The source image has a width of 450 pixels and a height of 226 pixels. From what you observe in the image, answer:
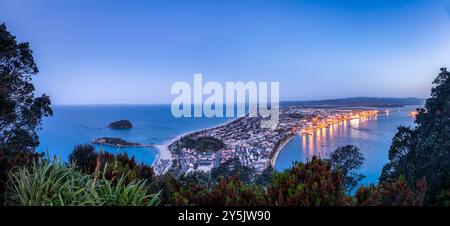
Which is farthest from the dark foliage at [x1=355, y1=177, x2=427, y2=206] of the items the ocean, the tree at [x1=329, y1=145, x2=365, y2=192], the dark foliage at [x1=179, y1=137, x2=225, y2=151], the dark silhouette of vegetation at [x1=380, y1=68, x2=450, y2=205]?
the dark foliage at [x1=179, y1=137, x2=225, y2=151]

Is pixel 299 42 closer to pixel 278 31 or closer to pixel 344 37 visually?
pixel 278 31

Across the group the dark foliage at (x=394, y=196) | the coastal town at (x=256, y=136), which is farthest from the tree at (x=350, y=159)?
the dark foliage at (x=394, y=196)

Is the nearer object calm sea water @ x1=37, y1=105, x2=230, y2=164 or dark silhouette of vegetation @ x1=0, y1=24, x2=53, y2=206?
dark silhouette of vegetation @ x1=0, y1=24, x2=53, y2=206

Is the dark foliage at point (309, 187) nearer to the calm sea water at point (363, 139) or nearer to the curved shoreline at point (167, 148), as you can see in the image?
the calm sea water at point (363, 139)

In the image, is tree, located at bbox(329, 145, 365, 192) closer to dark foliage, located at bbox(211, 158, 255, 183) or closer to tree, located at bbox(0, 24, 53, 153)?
dark foliage, located at bbox(211, 158, 255, 183)

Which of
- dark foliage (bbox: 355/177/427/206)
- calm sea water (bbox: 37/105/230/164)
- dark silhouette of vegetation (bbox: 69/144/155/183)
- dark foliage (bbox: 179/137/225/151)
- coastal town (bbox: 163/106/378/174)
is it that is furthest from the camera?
dark foliage (bbox: 179/137/225/151)
